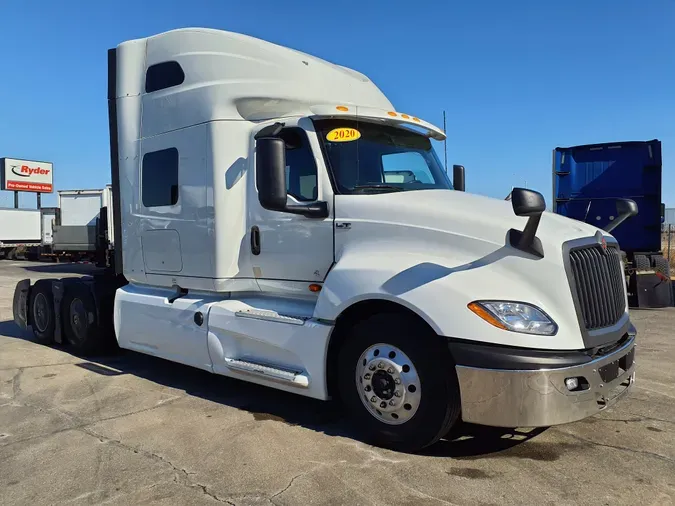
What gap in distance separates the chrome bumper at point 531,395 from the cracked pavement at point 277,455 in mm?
399

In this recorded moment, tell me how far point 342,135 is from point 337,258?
1.07 m

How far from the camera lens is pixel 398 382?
Result: 13.1 feet

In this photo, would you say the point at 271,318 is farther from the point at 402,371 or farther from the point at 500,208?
the point at 500,208

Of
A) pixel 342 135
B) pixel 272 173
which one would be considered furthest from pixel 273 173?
pixel 342 135

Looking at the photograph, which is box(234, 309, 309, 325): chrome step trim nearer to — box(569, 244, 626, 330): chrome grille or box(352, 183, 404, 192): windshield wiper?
box(352, 183, 404, 192): windshield wiper

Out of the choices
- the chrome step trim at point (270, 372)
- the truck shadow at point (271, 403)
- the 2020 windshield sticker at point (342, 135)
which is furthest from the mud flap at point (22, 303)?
the 2020 windshield sticker at point (342, 135)

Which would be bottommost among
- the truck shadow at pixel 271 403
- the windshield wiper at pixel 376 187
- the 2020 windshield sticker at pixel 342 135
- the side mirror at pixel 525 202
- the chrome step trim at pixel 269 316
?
the truck shadow at pixel 271 403

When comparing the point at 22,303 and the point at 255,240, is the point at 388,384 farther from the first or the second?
the point at 22,303

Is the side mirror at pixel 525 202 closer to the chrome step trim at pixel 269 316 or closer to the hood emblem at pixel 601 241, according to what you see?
the hood emblem at pixel 601 241

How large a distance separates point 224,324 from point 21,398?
7.57ft

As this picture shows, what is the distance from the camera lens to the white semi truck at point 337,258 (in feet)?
12.0

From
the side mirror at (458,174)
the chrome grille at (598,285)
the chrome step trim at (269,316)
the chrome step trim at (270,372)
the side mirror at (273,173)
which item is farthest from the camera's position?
the side mirror at (458,174)

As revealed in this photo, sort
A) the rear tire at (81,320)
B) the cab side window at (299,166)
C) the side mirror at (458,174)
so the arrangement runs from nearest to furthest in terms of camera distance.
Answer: the cab side window at (299,166) → the side mirror at (458,174) → the rear tire at (81,320)

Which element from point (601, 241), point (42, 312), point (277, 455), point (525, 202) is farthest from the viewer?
point (42, 312)
